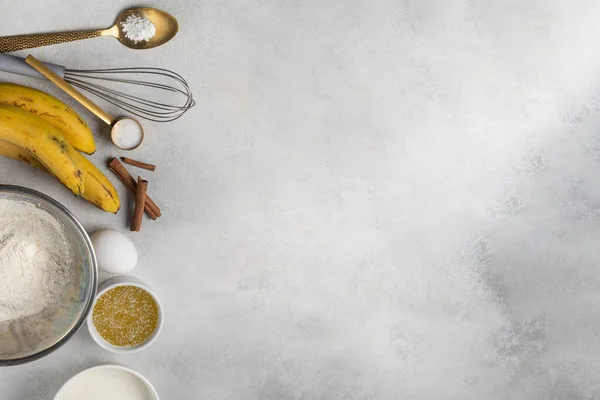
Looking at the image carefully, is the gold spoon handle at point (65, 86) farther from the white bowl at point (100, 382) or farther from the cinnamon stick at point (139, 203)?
the white bowl at point (100, 382)

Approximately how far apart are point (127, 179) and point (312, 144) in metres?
0.49

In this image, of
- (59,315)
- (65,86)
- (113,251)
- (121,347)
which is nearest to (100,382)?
(121,347)

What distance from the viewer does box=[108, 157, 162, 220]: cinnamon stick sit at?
1.60m

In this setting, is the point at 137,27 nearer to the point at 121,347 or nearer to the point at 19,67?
the point at 19,67

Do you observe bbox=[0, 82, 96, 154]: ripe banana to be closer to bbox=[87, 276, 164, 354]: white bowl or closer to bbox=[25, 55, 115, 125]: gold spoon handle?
bbox=[25, 55, 115, 125]: gold spoon handle

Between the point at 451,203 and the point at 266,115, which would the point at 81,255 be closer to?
the point at 266,115

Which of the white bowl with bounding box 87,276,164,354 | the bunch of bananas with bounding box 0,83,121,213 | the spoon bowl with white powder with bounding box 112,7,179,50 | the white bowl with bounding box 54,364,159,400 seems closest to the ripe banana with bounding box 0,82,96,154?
the bunch of bananas with bounding box 0,83,121,213

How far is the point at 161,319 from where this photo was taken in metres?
1.61

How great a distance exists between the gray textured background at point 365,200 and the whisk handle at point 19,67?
56 mm

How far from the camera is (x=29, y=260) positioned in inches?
56.3

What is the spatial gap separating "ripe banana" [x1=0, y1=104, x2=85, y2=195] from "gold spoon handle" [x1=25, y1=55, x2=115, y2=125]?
12 centimetres

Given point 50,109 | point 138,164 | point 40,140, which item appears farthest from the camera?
point 138,164

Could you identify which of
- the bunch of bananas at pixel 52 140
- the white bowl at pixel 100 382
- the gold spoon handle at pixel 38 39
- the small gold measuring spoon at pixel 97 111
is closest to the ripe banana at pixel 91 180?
the bunch of bananas at pixel 52 140

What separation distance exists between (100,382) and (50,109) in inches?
28.2
